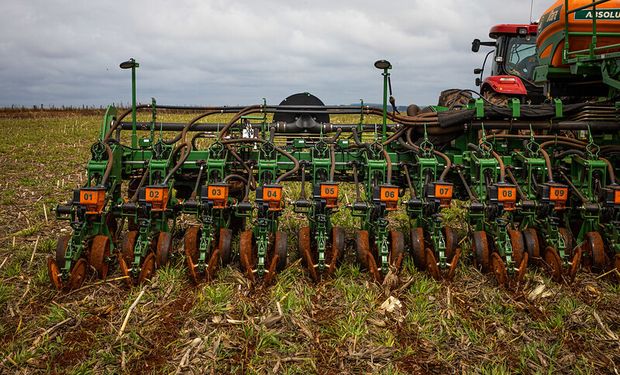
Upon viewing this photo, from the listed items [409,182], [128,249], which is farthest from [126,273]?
[409,182]

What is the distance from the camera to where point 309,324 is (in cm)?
382

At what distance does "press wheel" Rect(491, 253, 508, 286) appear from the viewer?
4395mm

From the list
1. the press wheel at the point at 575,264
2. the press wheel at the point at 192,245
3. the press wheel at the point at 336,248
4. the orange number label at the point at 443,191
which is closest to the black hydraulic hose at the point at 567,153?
the press wheel at the point at 575,264

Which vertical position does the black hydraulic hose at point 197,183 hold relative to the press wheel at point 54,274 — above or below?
above

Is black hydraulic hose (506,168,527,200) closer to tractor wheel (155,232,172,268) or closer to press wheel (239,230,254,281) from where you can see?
press wheel (239,230,254,281)

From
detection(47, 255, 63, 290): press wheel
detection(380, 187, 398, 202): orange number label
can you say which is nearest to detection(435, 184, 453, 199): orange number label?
detection(380, 187, 398, 202): orange number label

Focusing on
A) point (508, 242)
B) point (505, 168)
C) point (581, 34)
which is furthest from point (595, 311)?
point (581, 34)

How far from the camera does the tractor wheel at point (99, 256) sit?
454 cm

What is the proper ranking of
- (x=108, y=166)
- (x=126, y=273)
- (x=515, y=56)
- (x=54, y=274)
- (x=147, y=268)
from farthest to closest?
(x=515, y=56)
(x=108, y=166)
(x=147, y=268)
(x=126, y=273)
(x=54, y=274)

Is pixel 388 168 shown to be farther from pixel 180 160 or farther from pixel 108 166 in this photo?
pixel 108 166

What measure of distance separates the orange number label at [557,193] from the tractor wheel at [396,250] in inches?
58.1

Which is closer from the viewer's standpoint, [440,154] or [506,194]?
[506,194]

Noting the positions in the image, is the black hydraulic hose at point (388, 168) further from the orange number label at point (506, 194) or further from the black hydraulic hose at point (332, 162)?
the orange number label at point (506, 194)

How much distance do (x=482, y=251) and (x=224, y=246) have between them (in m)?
2.44
